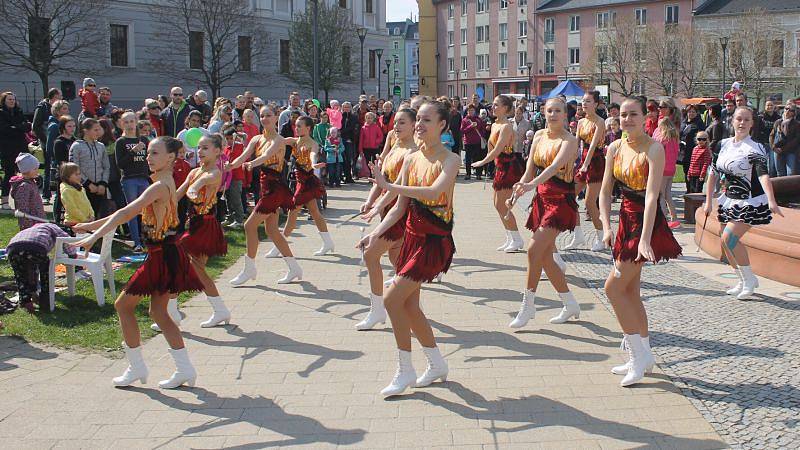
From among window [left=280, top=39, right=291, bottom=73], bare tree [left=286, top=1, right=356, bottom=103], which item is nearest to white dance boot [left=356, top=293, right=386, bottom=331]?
bare tree [left=286, top=1, right=356, bottom=103]

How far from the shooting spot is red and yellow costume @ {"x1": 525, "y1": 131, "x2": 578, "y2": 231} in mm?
7445

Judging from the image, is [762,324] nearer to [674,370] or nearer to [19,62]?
[674,370]

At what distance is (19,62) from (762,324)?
36828 mm

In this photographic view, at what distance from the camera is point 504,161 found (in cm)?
1088

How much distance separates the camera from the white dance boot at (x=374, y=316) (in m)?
7.63

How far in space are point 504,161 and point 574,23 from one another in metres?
70.8

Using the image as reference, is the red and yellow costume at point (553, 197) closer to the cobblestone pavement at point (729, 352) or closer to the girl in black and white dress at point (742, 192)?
the cobblestone pavement at point (729, 352)

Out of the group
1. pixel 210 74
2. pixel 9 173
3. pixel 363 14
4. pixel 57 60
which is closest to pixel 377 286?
pixel 9 173

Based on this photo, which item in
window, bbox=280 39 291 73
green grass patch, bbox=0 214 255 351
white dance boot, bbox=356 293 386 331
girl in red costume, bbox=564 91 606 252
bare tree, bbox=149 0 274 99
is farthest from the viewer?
window, bbox=280 39 291 73

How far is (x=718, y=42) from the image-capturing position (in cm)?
5981

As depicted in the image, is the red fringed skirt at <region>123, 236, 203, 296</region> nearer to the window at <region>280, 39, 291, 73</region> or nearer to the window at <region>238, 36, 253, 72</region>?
the window at <region>238, 36, 253, 72</region>

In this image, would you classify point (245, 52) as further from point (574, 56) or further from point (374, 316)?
point (374, 316)

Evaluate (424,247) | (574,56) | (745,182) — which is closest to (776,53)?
(574,56)

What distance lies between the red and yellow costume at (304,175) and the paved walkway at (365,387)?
179cm
